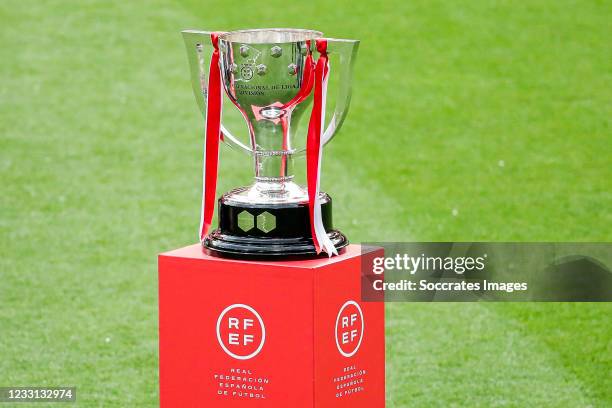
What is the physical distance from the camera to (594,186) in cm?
767

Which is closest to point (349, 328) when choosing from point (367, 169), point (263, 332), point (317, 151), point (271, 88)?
point (263, 332)

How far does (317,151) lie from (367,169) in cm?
424

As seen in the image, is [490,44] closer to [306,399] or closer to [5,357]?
[5,357]

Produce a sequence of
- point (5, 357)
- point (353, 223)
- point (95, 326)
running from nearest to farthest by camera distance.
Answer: point (5, 357), point (95, 326), point (353, 223)

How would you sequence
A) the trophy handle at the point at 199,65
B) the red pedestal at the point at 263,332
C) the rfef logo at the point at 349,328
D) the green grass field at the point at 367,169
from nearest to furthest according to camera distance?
1. the red pedestal at the point at 263,332
2. the rfef logo at the point at 349,328
3. the trophy handle at the point at 199,65
4. the green grass field at the point at 367,169

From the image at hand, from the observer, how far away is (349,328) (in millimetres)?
3725

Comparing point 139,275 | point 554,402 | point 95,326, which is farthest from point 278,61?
point 139,275

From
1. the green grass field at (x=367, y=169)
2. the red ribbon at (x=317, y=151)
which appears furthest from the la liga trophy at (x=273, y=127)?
the green grass field at (x=367, y=169)

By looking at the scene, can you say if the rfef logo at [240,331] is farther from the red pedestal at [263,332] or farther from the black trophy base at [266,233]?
the black trophy base at [266,233]

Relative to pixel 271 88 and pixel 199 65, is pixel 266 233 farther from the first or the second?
pixel 199 65

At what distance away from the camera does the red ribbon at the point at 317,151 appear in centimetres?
363

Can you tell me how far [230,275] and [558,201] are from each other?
4230mm

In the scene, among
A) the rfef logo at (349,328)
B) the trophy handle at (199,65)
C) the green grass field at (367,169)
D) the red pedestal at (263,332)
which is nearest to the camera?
the red pedestal at (263,332)

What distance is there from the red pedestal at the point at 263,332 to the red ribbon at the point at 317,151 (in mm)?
72
